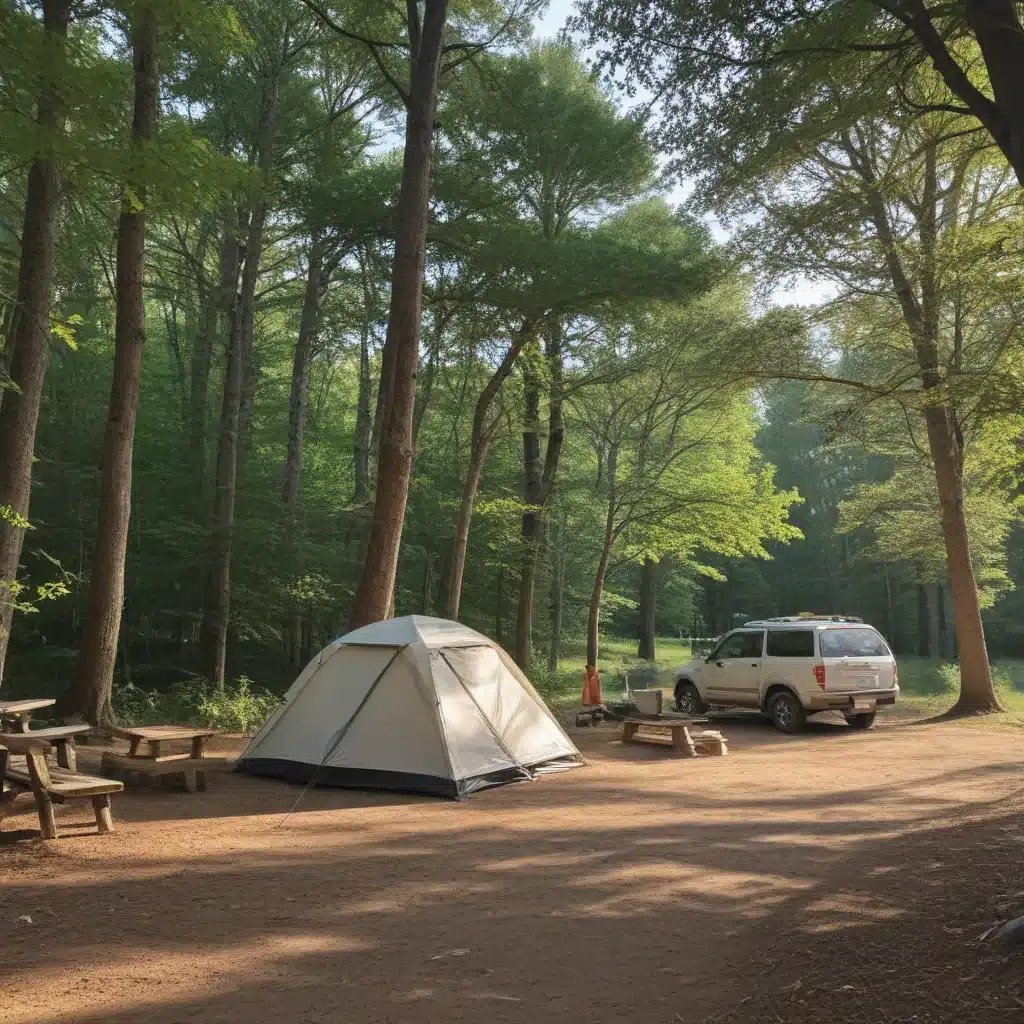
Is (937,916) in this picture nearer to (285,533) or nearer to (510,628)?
(285,533)

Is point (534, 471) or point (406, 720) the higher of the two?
point (534, 471)

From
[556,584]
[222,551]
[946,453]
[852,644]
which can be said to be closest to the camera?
[852,644]

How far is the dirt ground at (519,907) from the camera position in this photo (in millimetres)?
3871

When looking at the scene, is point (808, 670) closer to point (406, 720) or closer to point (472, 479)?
point (472, 479)

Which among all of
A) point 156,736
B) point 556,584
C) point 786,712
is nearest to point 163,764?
point 156,736

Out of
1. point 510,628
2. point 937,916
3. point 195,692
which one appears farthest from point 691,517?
point 937,916

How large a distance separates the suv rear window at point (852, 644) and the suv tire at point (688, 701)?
114 inches

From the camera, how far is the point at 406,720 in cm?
905

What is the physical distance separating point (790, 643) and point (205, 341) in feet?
48.3

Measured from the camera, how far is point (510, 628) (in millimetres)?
28078

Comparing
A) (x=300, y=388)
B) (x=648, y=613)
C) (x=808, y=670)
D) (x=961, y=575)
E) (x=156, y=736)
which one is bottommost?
(x=156, y=736)

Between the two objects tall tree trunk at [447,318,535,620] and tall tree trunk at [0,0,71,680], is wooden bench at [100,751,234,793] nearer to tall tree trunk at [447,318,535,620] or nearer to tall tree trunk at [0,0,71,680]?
tall tree trunk at [0,0,71,680]

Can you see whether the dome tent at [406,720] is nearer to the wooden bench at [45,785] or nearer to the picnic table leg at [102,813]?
the picnic table leg at [102,813]

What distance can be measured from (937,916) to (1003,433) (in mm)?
13756
